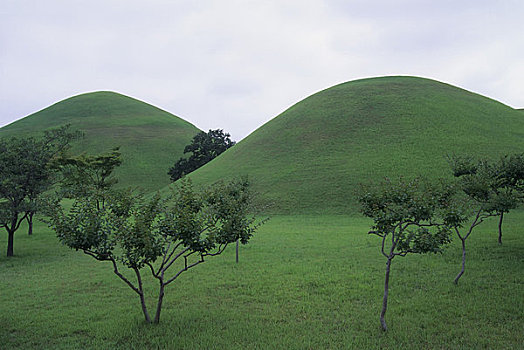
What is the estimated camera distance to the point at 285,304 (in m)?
10.3

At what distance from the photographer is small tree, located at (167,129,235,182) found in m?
71.9

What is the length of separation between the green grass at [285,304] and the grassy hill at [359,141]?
20505 millimetres

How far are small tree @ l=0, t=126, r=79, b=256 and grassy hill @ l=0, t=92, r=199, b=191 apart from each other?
173ft

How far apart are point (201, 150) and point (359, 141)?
38.4 metres

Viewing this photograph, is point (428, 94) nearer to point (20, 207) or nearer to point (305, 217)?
point (305, 217)

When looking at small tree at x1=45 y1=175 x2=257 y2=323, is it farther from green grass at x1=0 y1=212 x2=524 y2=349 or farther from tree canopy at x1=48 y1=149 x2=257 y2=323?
green grass at x1=0 y1=212 x2=524 y2=349

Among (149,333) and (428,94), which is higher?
(428,94)

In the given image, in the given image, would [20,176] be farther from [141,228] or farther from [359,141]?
[359,141]

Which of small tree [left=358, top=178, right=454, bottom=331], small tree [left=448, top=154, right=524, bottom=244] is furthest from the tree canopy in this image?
small tree [left=448, top=154, right=524, bottom=244]

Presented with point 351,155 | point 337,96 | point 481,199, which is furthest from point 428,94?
point 481,199

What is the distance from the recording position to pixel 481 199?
13.7 metres

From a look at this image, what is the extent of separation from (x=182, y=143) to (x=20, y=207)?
82.7 m

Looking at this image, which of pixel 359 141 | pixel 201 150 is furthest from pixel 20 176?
pixel 201 150

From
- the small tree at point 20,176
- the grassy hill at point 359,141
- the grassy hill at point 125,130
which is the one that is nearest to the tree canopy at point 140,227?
the small tree at point 20,176
